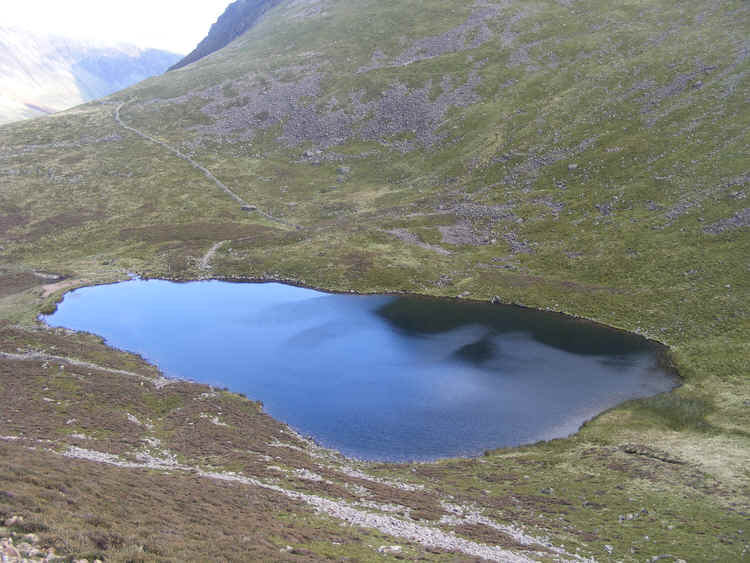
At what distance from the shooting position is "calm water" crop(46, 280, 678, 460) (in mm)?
42438

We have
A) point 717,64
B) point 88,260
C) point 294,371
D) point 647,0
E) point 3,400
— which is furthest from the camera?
point 647,0

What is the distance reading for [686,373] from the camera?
47844mm

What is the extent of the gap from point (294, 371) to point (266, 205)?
65193mm

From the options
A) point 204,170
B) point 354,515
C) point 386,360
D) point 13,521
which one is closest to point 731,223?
point 386,360

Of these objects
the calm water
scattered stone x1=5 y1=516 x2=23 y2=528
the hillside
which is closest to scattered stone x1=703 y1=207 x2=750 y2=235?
the hillside

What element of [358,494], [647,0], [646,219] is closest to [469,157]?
[646,219]

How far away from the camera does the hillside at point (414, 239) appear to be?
26500 millimetres

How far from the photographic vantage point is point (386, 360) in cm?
5444

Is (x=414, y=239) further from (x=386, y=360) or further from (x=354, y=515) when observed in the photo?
(x=354, y=515)

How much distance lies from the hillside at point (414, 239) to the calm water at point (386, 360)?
11.0ft

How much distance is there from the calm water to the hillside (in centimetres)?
336

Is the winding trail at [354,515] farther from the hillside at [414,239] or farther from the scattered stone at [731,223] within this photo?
the scattered stone at [731,223]

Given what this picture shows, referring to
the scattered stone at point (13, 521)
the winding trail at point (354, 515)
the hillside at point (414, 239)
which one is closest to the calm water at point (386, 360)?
the hillside at point (414, 239)

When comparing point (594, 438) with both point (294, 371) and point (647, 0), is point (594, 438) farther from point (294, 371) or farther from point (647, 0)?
point (647, 0)
